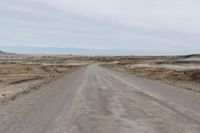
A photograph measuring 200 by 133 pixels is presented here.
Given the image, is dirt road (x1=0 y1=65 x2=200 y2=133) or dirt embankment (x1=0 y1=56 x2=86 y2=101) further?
dirt embankment (x1=0 y1=56 x2=86 y2=101)

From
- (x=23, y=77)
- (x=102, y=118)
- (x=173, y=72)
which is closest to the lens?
(x=102, y=118)

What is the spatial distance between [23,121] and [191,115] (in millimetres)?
5480

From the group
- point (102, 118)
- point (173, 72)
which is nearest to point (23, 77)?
point (173, 72)

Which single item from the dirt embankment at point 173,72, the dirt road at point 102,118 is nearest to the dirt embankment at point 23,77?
the dirt road at point 102,118

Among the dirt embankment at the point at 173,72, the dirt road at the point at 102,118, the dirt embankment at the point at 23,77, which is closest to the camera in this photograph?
the dirt road at the point at 102,118

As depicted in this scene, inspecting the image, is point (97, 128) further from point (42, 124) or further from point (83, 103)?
point (83, 103)

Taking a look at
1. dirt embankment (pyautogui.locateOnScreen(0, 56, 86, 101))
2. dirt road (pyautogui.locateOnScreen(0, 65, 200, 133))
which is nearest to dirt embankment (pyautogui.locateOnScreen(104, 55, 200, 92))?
dirt road (pyautogui.locateOnScreen(0, 65, 200, 133))

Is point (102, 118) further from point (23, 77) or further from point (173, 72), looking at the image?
point (173, 72)

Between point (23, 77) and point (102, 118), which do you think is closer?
point (102, 118)

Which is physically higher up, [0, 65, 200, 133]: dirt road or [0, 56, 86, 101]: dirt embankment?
[0, 65, 200, 133]: dirt road

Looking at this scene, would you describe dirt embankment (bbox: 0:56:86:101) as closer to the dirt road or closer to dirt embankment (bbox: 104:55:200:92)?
the dirt road

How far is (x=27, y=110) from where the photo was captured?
12492 mm

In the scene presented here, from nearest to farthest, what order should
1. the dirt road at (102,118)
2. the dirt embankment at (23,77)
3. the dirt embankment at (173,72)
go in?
1. the dirt road at (102,118)
2. the dirt embankment at (23,77)
3. the dirt embankment at (173,72)

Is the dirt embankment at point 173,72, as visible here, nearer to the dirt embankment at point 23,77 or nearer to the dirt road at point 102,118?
the dirt road at point 102,118
